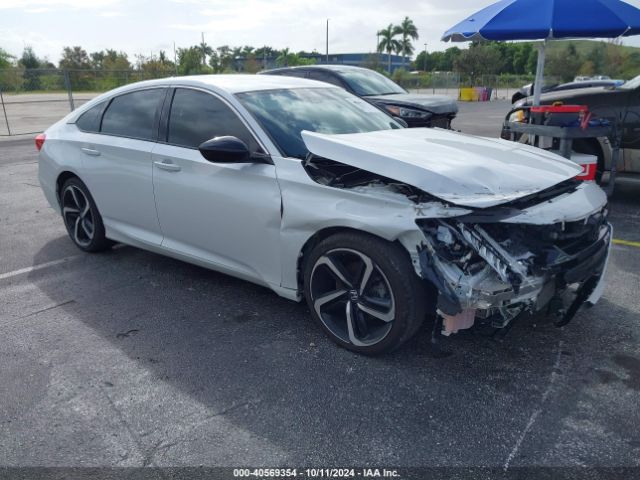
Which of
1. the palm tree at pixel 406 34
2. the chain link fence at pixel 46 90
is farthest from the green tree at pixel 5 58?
the palm tree at pixel 406 34

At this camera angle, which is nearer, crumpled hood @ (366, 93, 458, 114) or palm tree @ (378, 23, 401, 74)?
crumpled hood @ (366, 93, 458, 114)

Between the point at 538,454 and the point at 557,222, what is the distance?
1.22 metres

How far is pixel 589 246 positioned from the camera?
325 centimetres

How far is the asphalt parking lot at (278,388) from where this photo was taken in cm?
257

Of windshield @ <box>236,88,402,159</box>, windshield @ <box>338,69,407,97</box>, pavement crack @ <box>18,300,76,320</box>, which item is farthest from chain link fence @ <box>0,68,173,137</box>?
windshield @ <box>236,88,402,159</box>

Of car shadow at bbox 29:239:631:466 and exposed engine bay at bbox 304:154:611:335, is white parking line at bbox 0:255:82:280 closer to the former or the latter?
car shadow at bbox 29:239:631:466

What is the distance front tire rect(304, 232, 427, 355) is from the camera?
9.96 ft

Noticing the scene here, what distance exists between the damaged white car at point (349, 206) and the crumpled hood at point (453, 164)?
11 millimetres

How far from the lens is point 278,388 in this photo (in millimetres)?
→ 3059

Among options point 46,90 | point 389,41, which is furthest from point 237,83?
point 389,41

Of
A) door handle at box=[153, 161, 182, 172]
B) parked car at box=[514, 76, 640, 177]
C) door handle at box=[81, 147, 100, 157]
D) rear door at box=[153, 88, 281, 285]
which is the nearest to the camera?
rear door at box=[153, 88, 281, 285]

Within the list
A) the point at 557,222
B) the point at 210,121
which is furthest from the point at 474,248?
the point at 210,121

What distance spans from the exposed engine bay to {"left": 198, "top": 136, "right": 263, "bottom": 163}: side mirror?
2.39 ft

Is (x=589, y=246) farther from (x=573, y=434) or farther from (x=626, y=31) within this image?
(x=626, y=31)
